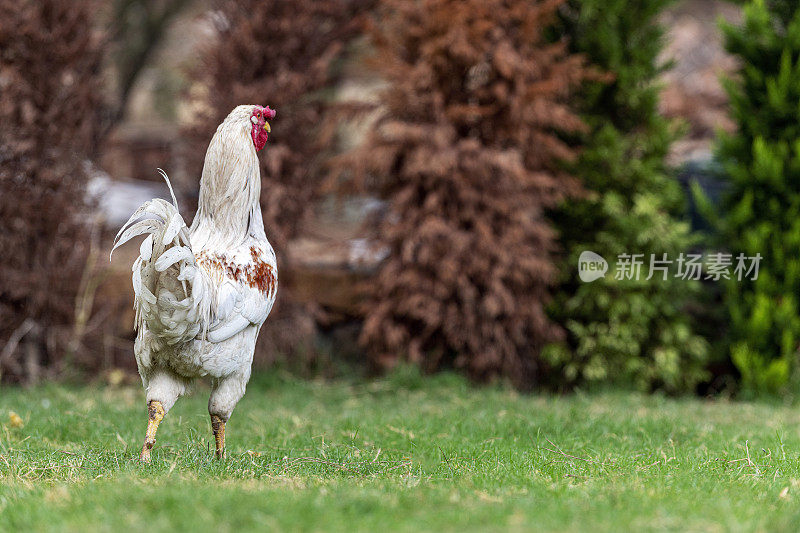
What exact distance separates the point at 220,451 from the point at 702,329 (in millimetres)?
5514

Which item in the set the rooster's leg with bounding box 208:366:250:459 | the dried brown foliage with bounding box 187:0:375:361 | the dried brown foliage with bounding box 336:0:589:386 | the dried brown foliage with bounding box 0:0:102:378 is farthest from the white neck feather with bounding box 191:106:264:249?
the dried brown foliage with bounding box 0:0:102:378

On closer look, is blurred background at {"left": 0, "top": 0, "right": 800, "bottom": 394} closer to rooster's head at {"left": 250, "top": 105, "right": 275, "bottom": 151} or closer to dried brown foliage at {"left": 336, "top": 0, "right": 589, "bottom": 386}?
dried brown foliage at {"left": 336, "top": 0, "right": 589, "bottom": 386}

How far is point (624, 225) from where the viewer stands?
7508 mm

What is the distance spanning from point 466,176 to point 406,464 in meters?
3.75

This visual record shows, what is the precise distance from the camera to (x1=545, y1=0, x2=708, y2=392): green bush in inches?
296

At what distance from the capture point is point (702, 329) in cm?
813

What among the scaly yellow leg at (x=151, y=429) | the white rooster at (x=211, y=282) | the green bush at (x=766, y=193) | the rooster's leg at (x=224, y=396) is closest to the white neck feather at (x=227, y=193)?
the white rooster at (x=211, y=282)

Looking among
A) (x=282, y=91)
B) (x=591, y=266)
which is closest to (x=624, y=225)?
(x=591, y=266)

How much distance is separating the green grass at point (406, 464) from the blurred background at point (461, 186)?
68 cm

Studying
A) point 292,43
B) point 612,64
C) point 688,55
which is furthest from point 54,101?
point 688,55

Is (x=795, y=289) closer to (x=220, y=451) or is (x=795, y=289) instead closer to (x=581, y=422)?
(x=581, y=422)

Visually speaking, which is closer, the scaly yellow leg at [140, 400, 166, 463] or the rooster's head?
the scaly yellow leg at [140, 400, 166, 463]

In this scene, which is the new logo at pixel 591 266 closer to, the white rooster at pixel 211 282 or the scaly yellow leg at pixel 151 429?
the white rooster at pixel 211 282

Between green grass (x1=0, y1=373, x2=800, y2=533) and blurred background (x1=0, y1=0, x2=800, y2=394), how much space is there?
68 centimetres
